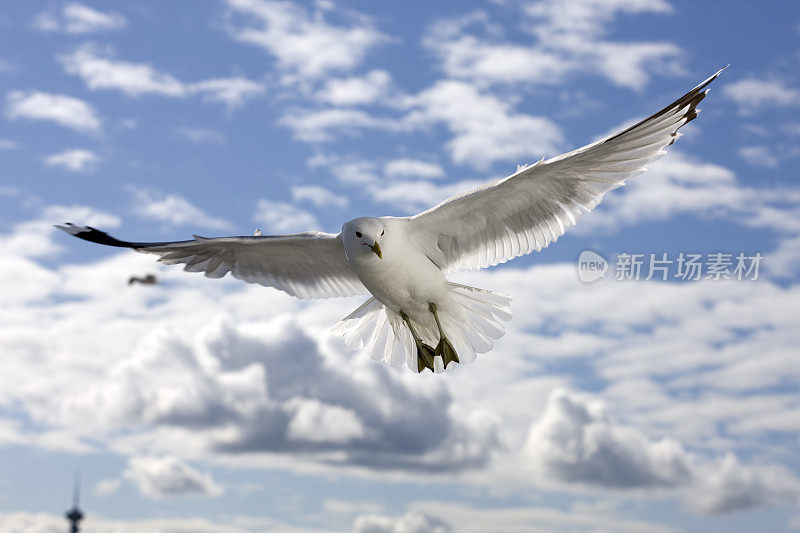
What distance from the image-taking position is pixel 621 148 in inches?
269

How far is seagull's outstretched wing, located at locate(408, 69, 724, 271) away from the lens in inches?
265

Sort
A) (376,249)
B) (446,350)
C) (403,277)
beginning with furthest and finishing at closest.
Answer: (446,350) → (403,277) → (376,249)

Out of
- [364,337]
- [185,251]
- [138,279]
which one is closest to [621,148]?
[364,337]

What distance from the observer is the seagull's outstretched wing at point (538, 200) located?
672 centimetres

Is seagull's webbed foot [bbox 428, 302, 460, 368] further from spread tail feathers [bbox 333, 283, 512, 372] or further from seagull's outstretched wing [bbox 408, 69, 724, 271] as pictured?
seagull's outstretched wing [bbox 408, 69, 724, 271]

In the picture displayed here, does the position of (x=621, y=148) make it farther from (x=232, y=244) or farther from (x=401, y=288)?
(x=232, y=244)

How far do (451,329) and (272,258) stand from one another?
1.76m

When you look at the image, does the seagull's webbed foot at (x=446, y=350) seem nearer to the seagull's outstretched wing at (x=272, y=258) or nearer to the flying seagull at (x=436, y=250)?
the flying seagull at (x=436, y=250)

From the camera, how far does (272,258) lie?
8.19 m

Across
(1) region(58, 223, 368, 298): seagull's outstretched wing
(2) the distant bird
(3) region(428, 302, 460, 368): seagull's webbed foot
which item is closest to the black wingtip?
(1) region(58, 223, 368, 298): seagull's outstretched wing

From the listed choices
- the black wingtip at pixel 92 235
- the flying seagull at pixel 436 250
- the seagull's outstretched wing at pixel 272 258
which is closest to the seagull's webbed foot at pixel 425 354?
the flying seagull at pixel 436 250

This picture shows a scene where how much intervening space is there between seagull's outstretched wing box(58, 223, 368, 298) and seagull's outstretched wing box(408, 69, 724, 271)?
954 mm

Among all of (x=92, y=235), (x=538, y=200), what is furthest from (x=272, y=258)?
(x=538, y=200)

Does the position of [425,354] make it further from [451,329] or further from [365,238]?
[365,238]
